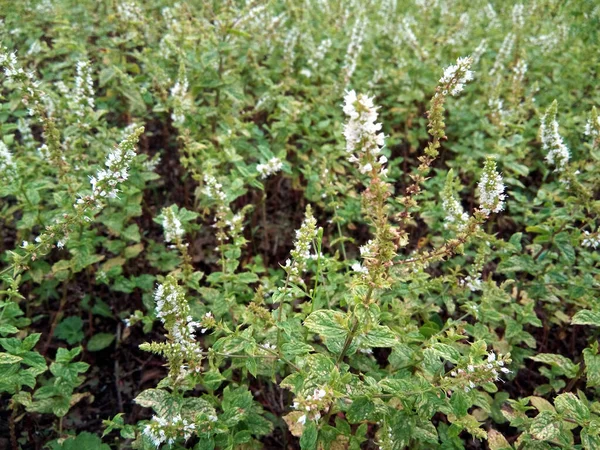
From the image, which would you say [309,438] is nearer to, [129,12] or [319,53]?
[319,53]

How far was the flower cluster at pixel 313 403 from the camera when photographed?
5.73 feet

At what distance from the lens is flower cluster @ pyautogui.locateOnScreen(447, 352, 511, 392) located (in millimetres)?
1959

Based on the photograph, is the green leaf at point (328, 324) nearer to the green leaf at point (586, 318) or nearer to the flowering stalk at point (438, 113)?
the flowering stalk at point (438, 113)

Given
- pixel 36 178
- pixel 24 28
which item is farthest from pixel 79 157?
pixel 24 28

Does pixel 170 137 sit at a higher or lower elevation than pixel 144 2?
lower

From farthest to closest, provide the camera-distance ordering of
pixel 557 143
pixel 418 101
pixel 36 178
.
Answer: pixel 418 101
pixel 36 178
pixel 557 143

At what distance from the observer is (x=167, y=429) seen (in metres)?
2.09

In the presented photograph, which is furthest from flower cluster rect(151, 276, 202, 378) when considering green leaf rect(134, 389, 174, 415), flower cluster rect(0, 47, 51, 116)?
flower cluster rect(0, 47, 51, 116)

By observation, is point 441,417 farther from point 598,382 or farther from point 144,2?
point 144,2

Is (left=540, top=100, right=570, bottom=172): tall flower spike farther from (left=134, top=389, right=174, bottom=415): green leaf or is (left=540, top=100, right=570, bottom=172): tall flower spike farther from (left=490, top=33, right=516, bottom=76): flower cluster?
(left=134, top=389, right=174, bottom=415): green leaf

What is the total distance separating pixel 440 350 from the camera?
81.4 inches

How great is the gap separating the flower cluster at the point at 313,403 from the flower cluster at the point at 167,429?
0.64 m

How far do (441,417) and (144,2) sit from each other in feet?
17.9

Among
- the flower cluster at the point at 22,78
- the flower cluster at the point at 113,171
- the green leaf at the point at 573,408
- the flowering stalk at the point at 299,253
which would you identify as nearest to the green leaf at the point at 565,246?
the green leaf at the point at 573,408
